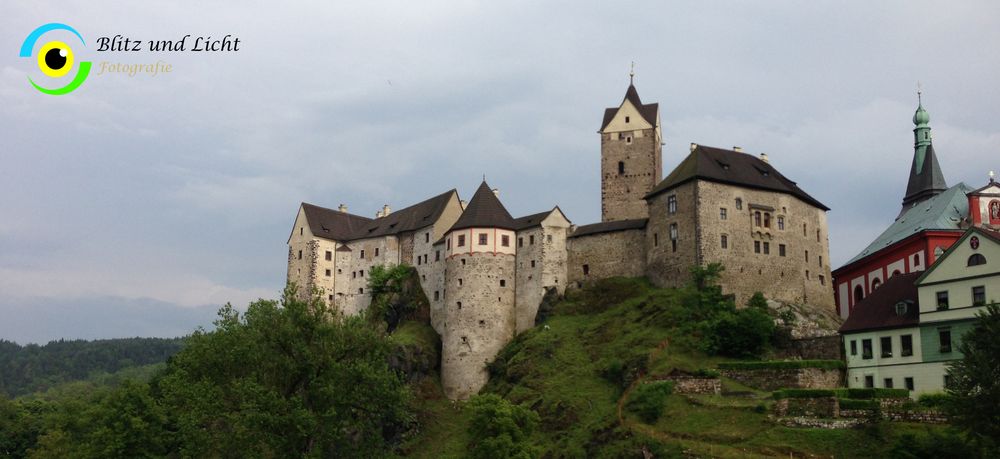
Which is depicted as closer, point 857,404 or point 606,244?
point 857,404

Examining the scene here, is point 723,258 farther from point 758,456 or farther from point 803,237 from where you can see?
point 758,456

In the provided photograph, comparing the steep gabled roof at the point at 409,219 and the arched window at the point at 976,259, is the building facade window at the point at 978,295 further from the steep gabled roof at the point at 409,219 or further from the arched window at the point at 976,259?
the steep gabled roof at the point at 409,219

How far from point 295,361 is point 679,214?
38.1 meters

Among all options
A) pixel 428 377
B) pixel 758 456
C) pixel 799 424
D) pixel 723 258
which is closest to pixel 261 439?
pixel 758 456

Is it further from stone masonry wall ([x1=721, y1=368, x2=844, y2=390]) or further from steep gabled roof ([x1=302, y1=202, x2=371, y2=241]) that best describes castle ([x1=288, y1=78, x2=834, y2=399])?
stone masonry wall ([x1=721, y1=368, x2=844, y2=390])

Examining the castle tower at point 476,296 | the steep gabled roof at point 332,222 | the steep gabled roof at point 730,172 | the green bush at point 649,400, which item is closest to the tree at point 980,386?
the green bush at point 649,400

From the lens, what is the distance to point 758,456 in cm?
4972

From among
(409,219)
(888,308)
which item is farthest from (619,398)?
(409,219)

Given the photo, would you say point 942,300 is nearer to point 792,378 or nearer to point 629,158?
point 792,378

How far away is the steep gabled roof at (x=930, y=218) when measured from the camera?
75000mm

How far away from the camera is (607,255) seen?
83188 millimetres

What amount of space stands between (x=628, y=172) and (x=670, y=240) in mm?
16511

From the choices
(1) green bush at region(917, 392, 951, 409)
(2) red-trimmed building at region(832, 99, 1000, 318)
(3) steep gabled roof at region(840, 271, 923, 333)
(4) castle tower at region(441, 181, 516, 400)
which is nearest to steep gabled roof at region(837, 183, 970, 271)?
(2) red-trimmed building at region(832, 99, 1000, 318)

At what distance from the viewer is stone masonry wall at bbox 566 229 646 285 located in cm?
8169
